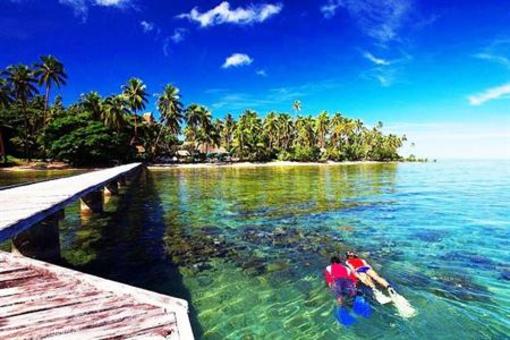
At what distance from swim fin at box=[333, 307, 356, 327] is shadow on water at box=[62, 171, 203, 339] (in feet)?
7.79

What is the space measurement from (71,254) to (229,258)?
15.0ft

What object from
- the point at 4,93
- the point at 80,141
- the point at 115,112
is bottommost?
the point at 80,141

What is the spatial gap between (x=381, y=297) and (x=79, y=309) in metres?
5.38

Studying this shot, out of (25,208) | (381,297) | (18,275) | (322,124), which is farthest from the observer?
(322,124)

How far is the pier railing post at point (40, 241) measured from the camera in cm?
776

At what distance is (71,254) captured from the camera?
33.0ft

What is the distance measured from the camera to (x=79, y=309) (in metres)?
3.10

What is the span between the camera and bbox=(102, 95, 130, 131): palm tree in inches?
2586

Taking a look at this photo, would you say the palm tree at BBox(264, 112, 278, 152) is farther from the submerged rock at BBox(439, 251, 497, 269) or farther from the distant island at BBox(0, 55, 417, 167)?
the submerged rock at BBox(439, 251, 497, 269)

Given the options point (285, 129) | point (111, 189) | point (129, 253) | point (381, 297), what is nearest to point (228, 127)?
point (285, 129)

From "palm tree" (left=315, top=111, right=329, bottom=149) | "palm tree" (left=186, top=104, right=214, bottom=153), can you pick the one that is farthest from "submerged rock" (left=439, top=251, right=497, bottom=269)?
"palm tree" (left=315, top=111, right=329, bottom=149)

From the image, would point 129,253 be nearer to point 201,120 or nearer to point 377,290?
point 377,290

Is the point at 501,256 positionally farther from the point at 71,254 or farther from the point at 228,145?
the point at 228,145

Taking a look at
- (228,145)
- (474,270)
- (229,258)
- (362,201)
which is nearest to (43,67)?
(228,145)
